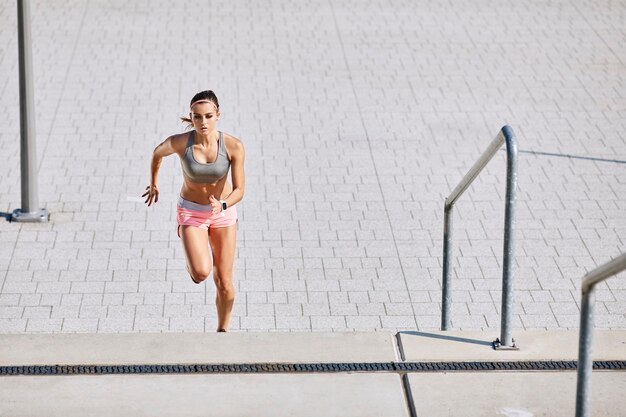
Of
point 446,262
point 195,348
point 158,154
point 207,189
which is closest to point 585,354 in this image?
point 195,348

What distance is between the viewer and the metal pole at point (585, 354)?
174 inches

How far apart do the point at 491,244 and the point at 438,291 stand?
0.95 meters

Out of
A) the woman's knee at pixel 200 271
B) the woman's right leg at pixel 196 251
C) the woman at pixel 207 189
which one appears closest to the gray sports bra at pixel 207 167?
the woman at pixel 207 189

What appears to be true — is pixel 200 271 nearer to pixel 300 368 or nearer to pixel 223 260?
pixel 223 260

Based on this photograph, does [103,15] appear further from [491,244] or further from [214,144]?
[214,144]

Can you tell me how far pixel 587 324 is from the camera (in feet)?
14.6

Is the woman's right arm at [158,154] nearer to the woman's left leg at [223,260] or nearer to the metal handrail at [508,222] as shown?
the woman's left leg at [223,260]

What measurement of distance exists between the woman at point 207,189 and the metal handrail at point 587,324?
2.94m

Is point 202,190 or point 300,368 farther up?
point 202,190

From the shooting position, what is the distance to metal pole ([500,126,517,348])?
578 cm

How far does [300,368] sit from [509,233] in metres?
1.33

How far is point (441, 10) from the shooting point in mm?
15680

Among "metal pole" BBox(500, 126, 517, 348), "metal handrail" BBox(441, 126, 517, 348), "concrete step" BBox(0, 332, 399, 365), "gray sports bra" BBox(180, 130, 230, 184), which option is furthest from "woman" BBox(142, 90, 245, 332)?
"metal pole" BBox(500, 126, 517, 348)

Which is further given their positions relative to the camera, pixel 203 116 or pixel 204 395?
pixel 203 116
